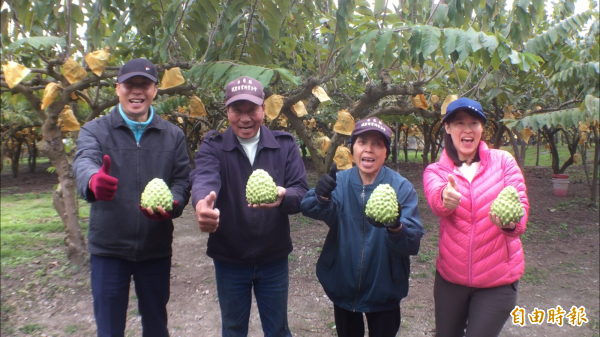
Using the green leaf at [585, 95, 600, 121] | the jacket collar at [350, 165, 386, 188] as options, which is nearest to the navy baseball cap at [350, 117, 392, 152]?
the jacket collar at [350, 165, 386, 188]

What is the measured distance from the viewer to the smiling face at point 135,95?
2035mm

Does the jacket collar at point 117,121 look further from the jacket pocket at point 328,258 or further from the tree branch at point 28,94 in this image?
the tree branch at point 28,94

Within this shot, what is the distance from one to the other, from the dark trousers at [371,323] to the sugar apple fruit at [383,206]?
1.94 ft

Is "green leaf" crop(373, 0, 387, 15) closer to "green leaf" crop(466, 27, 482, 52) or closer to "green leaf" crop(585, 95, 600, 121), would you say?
"green leaf" crop(466, 27, 482, 52)

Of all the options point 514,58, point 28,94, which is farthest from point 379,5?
point 28,94

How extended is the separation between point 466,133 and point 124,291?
77.1 inches

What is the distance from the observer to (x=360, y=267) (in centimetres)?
196

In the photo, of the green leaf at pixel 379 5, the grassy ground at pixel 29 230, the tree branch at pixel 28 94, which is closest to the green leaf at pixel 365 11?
the green leaf at pixel 379 5

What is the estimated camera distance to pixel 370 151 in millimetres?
1971

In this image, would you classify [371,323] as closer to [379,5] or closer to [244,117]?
[244,117]

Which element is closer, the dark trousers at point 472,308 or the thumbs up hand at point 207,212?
the thumbs up hand at point 207,212

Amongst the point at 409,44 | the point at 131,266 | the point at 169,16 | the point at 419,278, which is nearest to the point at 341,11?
the point at 409,44

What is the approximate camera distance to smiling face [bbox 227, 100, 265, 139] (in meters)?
2.02

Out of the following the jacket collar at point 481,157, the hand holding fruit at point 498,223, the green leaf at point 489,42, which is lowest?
the hand holding fruit at point 498,223
